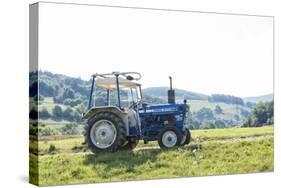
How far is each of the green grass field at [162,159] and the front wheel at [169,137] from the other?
118mm

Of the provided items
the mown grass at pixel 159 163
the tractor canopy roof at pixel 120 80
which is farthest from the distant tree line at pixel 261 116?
the tractor canopy roof at pixel 120 80

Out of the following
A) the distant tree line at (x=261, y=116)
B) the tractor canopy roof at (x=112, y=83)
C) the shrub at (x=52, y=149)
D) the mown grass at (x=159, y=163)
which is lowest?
the mown grass at (x=159, y=163)

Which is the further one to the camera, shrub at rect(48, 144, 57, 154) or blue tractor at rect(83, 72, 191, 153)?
blue tractor at rect(83, 72, 191, 153)

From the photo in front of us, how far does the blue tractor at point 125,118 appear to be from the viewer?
48.0ft

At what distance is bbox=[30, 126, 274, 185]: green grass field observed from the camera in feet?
46.5

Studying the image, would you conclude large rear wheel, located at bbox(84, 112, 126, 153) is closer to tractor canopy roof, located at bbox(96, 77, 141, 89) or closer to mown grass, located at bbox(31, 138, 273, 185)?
mown grass, located at bbox(31, 138, 273, 185)

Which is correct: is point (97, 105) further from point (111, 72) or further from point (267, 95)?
point (267, 95)

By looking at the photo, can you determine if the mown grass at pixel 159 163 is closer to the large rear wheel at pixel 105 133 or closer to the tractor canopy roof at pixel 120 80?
the large rear wheel at pixel 105 133

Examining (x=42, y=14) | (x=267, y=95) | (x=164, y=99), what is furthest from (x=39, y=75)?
(x=267, y=95)

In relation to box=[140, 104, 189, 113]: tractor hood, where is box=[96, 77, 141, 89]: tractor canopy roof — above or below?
above

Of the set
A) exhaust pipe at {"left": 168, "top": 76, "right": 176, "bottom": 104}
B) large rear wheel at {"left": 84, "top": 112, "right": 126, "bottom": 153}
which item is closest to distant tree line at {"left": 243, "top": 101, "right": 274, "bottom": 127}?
exhaust pipe at {"left": 168, "top": 76, "right": 176, "bottom": 104}

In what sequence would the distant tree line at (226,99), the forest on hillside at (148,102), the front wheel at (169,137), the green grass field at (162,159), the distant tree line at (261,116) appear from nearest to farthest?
the forest on hillside at (148,102) → the green grass field at (162,159) → the front wheel at (169,137) → the distant tree line at (226,99) → the distant tree line at (261,116)

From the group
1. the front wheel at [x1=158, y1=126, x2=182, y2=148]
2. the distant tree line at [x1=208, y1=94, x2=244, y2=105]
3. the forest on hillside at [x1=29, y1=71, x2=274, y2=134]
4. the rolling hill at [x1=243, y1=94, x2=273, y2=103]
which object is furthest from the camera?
the rolling hill at [x1=243, y1=94, x2=273, y2=103]

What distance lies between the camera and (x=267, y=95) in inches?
650
